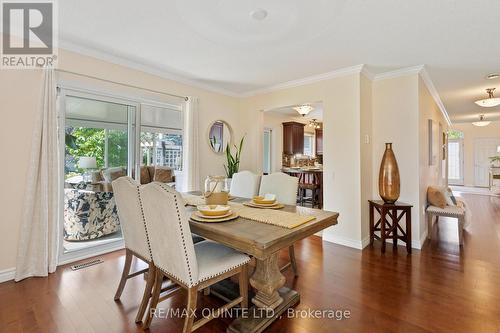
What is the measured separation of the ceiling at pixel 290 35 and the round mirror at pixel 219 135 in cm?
102

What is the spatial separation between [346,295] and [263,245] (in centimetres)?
128

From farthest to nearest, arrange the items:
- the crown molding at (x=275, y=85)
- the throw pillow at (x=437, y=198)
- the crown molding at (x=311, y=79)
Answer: the throw pillow at (x=437, y=198)
the crown molding at (x=311, y=79)
the crown molding at (x=275, y=85)

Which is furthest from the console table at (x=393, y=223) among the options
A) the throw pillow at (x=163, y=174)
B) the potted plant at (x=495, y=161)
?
→ the potted plant at (x=495, y=161)

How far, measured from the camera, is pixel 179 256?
1.54 m

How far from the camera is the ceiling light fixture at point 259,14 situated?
2.10 m

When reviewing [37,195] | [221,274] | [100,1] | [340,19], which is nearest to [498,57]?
[340,19]

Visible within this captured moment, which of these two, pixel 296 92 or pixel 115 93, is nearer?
pixel 115 93

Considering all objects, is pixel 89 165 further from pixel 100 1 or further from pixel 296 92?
pixel 296 92

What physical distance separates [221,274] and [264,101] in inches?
134

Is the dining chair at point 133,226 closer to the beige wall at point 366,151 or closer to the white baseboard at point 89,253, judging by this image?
the white baseboard at point 89,253

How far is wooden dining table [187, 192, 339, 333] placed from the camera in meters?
1.49

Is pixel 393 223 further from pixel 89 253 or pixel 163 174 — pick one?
pixel 89 253

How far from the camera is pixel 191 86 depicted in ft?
13.1

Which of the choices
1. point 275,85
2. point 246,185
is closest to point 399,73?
point 275,85
